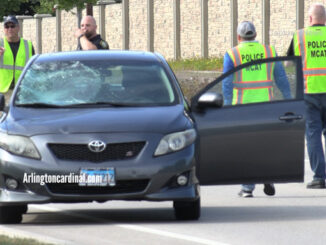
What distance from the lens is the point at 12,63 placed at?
638 inches

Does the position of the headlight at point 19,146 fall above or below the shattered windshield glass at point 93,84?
below

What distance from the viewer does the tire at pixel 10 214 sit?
11430 millimetres

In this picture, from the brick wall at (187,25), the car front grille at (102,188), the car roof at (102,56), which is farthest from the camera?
the brick wall at (187,25)

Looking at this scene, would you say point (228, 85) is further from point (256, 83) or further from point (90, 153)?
point (90, 153)

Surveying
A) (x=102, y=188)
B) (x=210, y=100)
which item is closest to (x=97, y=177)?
(x=102, y=188)

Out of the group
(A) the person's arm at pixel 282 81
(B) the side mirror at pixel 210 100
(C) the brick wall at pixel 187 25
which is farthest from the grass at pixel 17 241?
(C) the brick wall at pixel 187 25

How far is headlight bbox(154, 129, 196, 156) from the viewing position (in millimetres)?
10961

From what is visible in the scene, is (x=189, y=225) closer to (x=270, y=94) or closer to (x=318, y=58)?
(x=270, y=94)

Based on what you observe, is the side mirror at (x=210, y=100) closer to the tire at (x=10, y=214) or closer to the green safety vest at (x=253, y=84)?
the green safety vest at (x=253, y=84)

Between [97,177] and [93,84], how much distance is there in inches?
55.7

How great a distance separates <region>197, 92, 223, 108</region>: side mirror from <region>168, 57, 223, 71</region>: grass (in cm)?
3211

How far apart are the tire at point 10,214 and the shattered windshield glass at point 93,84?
100 centimetres

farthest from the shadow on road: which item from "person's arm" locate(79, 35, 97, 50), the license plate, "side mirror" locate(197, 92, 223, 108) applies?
"person's arm" locate(79, 35, 97, 50)

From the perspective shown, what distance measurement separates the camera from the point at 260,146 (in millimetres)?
12094
